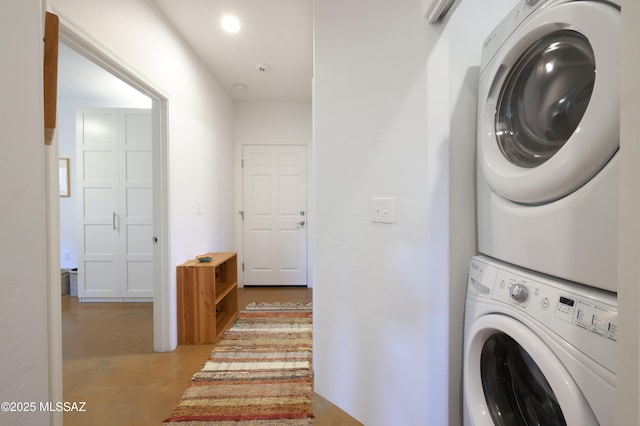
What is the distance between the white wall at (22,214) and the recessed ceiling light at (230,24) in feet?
6.04

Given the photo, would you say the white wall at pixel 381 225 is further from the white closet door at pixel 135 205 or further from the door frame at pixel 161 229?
the white closet door at pixel 135 205

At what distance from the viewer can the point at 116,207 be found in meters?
2.85

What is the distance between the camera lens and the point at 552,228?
2.11ft

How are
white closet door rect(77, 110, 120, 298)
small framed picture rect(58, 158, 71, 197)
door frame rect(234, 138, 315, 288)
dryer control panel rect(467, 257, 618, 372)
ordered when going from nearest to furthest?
1. dryer control panel rect(467, 257, 618, 372)
2. white closet door rect(77, 110, 120, 298)
3. small framed picture rect(58, 158, 71, 197)
4. door frame rect(234, 138, 315, 288)

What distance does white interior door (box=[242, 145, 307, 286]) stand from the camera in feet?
11.5

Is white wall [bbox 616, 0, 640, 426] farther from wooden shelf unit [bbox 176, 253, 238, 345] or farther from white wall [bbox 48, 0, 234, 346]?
wooden shelf unit [bbox 176, 253, 238, 345]

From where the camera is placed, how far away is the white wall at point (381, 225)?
1043 millimetres

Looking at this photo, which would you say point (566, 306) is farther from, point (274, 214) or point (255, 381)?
point (274, 214)

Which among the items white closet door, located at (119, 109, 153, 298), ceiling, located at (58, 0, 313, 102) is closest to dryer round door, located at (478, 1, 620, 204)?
ceiling, located at (58, 0, 313, 102)

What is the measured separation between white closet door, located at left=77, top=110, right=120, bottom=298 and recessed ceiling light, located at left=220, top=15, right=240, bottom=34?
176 centimetres

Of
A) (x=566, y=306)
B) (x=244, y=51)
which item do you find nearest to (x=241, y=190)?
(x=244, y=51)

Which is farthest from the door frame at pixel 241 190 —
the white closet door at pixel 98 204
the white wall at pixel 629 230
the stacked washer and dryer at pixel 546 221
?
the white wall at pixel 629 230

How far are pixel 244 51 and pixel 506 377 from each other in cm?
283

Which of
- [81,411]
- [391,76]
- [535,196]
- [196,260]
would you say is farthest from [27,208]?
[196,260]
